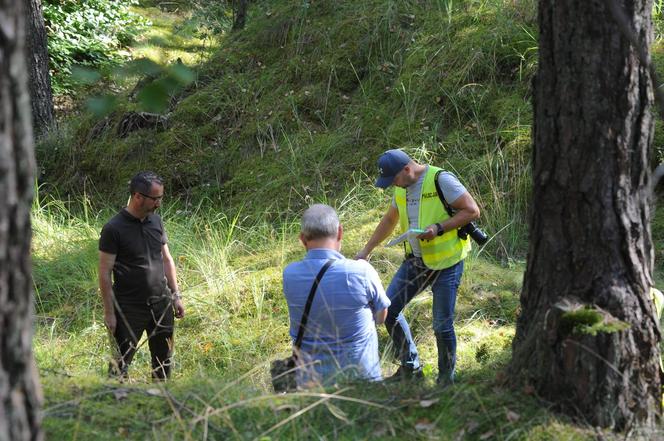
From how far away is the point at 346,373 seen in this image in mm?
3801

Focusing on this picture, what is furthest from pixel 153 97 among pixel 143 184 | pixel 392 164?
pixel 392 164

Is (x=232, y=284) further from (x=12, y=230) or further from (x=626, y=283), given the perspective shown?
(x=12, y=230)

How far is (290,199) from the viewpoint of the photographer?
31.2 ft

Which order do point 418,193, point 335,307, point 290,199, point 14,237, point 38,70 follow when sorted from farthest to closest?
point 38,70 < point 290,199 < point 418,193 < point 335,307 < point 14,237

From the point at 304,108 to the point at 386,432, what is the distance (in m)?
8.16

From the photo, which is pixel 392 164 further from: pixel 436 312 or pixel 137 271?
pixel 137 271

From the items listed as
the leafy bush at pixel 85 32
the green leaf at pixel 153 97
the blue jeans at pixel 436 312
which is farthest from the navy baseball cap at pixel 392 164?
the leafy bush at pixel 85 32

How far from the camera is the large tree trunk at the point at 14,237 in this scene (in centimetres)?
173

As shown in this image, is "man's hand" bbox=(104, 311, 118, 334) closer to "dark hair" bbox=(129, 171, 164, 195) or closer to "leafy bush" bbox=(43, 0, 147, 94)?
"dark hair" bbox=(129, 171, 164, 195)

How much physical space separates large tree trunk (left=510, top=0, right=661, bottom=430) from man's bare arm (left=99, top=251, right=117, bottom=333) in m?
3.09

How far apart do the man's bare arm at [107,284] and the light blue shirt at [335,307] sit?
5.20 ft

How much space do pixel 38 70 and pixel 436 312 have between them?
9051mm

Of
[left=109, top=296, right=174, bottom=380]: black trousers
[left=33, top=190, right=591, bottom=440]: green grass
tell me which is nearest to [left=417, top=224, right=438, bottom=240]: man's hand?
[left=33, top=190, right=591, bottom=440]: green grass

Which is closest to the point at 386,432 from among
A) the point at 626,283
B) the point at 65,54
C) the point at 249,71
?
the point at 626,283
